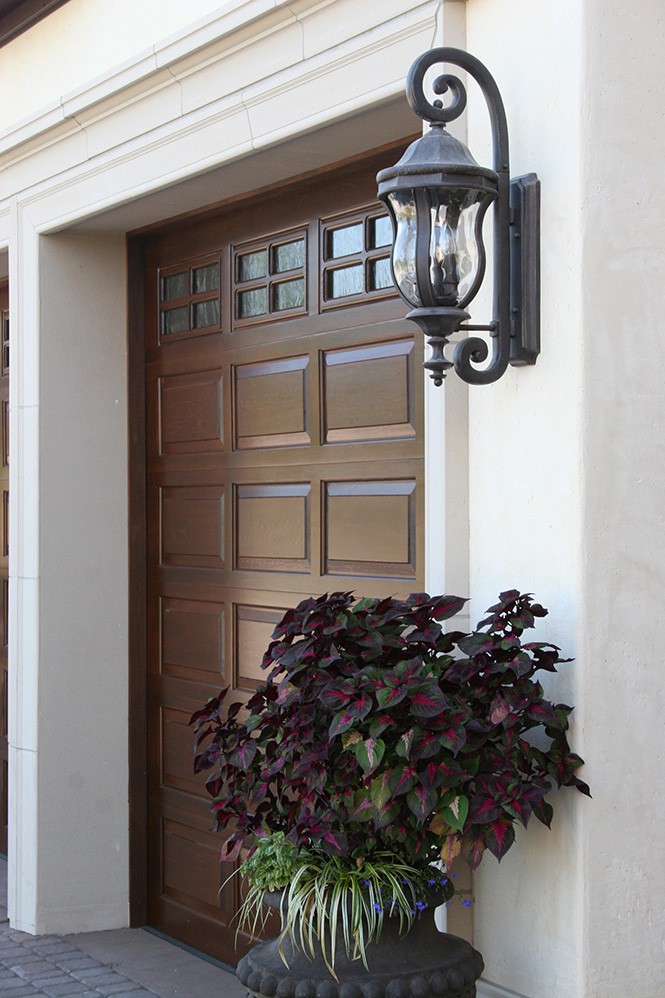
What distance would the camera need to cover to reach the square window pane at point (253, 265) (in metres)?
4.55

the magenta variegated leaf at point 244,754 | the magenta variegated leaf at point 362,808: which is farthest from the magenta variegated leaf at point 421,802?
the magenta variegated leaf at point 244,754

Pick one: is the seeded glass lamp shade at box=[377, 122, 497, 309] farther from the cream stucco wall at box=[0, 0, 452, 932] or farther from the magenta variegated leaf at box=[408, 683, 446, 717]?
the cream stucco wall at box=[0, 0, 452, 932]

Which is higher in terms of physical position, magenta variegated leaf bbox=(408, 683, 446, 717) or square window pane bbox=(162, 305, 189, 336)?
square window pane bbox=(162, 305, 189, 336)

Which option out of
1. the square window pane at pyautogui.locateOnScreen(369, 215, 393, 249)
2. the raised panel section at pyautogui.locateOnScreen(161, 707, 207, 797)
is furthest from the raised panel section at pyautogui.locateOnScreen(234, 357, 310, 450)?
the raised panel section at pyautogui.locateOnScreen(161, 707, 207, 797)

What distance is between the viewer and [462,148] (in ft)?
8.98

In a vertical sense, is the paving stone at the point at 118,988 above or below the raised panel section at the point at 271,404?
below

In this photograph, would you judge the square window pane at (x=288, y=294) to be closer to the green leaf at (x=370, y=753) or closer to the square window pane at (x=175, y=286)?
the square window pane at (x=175, y=286)

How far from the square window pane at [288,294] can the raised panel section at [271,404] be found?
19 cm

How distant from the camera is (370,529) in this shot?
396 centimetres

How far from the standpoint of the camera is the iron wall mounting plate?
2.86 meters

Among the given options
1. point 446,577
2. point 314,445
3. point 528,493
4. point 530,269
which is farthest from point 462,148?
point 314,445

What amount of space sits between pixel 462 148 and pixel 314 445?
65.0 inches

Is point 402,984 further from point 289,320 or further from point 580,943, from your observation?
point 289,320

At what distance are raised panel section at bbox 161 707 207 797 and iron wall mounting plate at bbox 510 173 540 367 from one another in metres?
2.51
